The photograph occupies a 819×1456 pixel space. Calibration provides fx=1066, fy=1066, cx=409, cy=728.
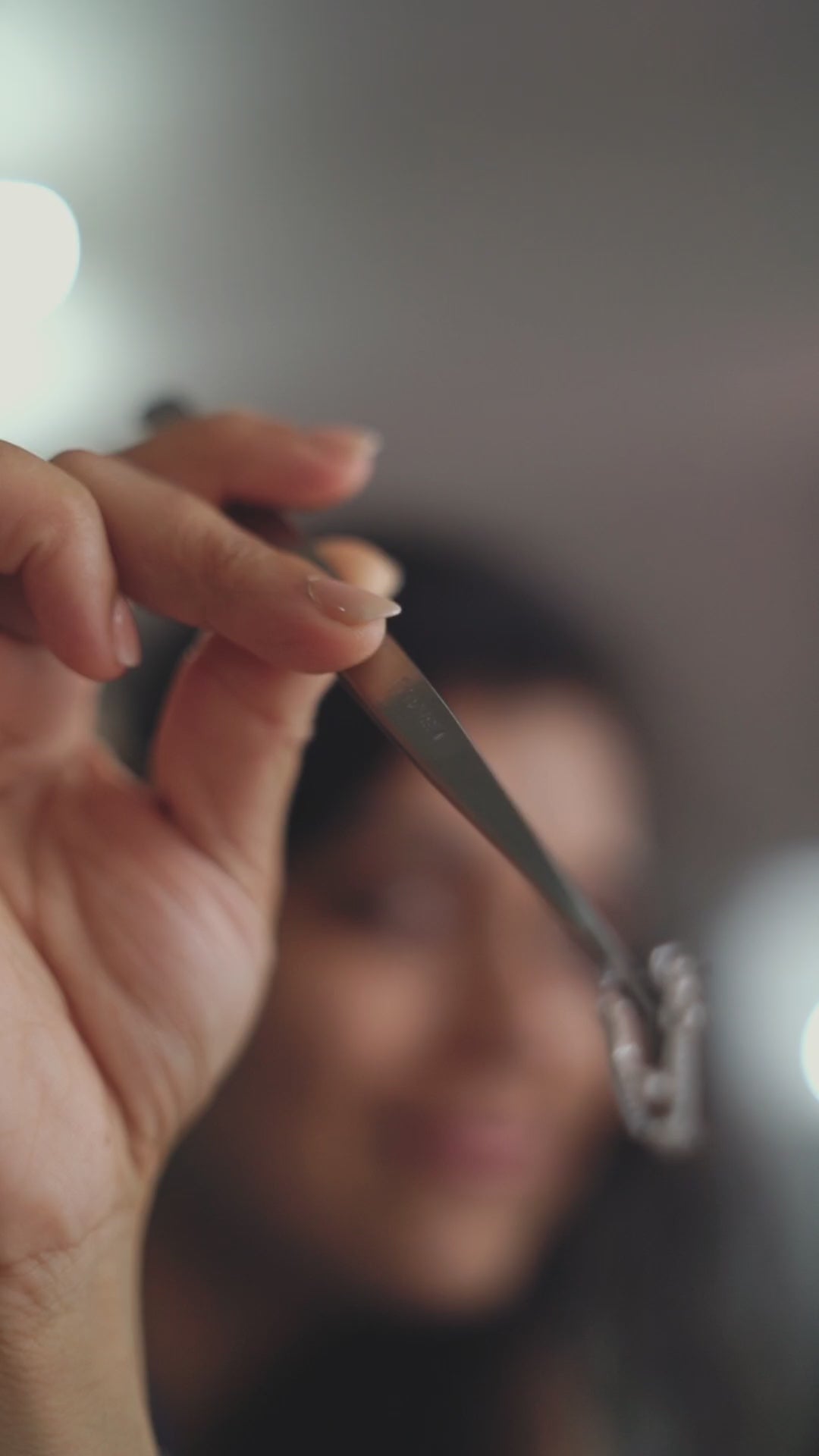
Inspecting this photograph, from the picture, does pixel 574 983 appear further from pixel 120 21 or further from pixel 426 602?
pixel 120 21

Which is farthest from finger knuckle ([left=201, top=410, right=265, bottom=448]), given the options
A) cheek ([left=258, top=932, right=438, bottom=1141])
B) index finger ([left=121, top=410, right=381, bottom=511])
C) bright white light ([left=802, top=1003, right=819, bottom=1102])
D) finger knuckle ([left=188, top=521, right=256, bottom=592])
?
bright white light ([left=802, top=1003, right=819, bottom=1102])

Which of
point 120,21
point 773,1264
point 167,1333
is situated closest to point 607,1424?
point 773,1264

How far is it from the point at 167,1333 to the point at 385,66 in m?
0.59

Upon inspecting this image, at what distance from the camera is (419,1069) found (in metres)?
0.51

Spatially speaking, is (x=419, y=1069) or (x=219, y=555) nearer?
(x=219, y=555)

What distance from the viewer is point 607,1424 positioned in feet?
1.58

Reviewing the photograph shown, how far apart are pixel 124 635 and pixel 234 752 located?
91 mm

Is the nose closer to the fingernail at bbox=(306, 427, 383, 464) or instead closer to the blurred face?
the blurred face

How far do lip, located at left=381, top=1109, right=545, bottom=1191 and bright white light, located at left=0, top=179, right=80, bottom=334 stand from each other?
40cm

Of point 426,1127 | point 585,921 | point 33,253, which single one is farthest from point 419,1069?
point 33,253

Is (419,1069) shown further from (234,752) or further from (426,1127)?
(234,752)

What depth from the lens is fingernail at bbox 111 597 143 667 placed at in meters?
0.31

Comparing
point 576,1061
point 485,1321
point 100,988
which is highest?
point 100,988

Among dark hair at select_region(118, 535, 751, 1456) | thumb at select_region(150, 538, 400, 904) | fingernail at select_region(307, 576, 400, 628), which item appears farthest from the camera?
dark hair at select_region(118, 535, 751, 1456)
